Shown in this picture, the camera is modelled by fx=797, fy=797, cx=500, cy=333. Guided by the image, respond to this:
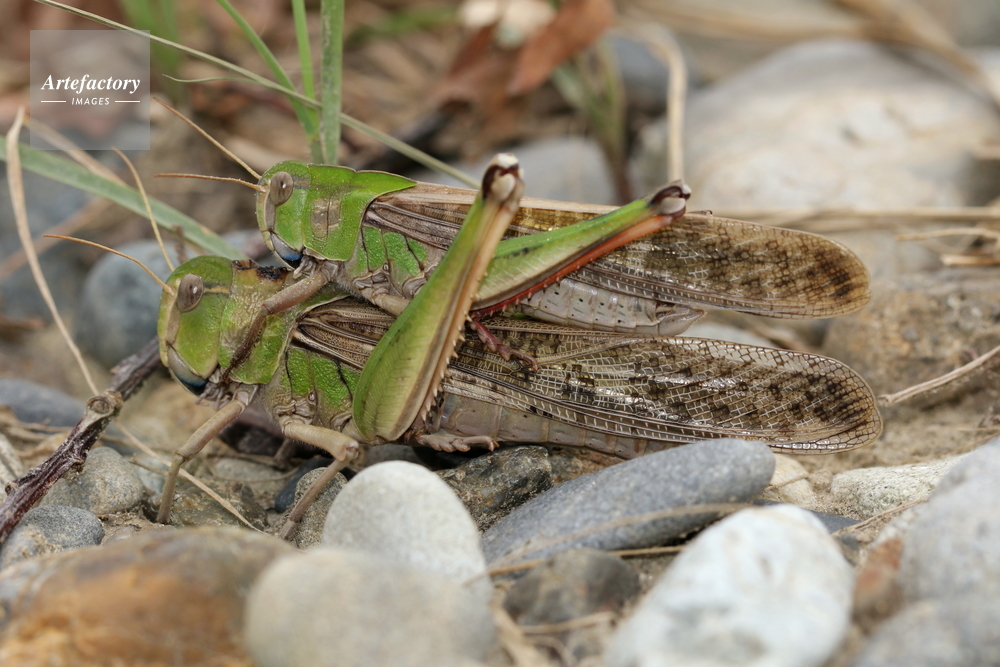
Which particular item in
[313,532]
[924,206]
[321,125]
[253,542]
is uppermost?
[321,125]

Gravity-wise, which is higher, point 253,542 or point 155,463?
point 253,542

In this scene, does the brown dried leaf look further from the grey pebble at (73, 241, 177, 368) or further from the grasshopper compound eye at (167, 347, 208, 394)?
the grasshopper compound eye at (167, 347, 208, 394)

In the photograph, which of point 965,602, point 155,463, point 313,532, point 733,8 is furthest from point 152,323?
point 733,8

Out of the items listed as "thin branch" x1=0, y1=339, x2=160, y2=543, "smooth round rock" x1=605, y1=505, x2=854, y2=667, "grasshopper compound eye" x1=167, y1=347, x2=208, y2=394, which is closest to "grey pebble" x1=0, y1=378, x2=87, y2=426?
"thin branch" x1=0, y1=339, x2=160, y2=543

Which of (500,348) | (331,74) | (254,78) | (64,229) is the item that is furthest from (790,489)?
(64,229)

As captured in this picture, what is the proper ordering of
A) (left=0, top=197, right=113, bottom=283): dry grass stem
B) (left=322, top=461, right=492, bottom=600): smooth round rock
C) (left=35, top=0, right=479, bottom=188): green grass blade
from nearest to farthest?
(left=322, top=461, right=492, bottom=600): smooth round rock < (left=35, top=0, right=479, bottom=188): green grass blade < (left=0, top=197, right=113, bottom=283): dry grass stem

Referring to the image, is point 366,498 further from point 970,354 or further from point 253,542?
point 970,354

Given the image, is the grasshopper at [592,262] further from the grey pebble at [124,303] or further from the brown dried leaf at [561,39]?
the brown dried leaf at [561,39]

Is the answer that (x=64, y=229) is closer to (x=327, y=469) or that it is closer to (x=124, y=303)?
(x=124, y=303)
